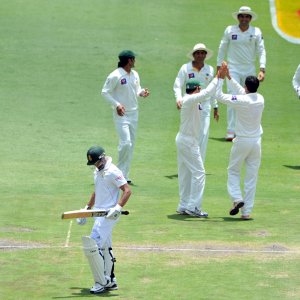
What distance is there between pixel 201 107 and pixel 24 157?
4200 mm

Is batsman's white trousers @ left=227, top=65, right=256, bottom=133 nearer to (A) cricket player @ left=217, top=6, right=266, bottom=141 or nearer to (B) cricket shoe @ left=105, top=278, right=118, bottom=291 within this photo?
(A) cricket player @ left=217, top=6, right=266, bottom=141

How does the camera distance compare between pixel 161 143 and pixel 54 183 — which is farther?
pixel 161 143

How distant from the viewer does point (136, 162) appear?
19.0m

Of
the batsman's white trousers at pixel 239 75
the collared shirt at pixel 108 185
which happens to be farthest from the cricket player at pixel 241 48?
the collared shirt at pixel 108 185

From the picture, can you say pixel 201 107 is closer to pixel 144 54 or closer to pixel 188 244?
pixel 188 244

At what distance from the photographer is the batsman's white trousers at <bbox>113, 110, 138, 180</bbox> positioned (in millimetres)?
17359

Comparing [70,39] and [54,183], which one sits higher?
[70,39]

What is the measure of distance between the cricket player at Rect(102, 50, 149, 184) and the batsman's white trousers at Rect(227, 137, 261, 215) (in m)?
2.57

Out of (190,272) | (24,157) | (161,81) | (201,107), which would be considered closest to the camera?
(190,272)

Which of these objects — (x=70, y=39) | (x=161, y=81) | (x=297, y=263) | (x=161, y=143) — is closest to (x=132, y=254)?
(x=297, y=263)

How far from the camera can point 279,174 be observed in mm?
18422

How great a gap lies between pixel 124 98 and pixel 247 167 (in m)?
3.13

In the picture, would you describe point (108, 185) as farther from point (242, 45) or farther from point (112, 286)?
point (242, 45)

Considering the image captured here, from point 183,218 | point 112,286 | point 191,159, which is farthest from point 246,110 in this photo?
point 112,286
